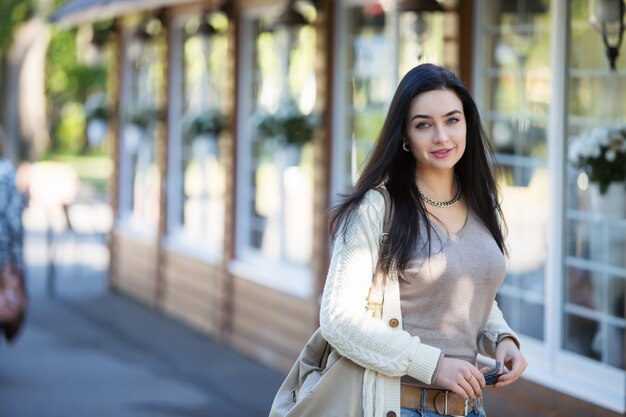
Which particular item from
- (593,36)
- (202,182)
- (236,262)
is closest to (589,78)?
(593,36)

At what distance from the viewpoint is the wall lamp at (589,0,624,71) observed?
5.92 metres

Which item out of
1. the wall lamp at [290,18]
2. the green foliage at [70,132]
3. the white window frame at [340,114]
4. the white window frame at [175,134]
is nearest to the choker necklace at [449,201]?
the white window frame at [340,114]

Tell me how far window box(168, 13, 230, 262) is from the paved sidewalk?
0.92 m

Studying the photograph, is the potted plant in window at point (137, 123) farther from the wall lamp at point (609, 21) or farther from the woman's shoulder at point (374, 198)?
the woman's shoulder at point (374, 198)

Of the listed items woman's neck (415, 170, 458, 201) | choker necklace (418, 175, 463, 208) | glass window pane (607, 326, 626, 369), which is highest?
woman's neck (415, 170, 458, 201)

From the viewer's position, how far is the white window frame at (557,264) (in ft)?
20.9

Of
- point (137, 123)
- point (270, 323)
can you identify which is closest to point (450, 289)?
point (270, 323)

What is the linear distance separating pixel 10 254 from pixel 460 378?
202 inches

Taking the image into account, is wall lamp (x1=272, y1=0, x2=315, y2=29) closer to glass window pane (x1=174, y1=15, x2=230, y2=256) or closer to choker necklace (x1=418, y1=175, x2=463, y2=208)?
glass window pane (x1=174, y1=15, x2=230, y2=256)

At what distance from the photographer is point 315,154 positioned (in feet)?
29.7

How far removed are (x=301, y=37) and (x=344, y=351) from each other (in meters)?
6.68

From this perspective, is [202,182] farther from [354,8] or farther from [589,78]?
[589,78]

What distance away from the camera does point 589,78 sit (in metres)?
6.37

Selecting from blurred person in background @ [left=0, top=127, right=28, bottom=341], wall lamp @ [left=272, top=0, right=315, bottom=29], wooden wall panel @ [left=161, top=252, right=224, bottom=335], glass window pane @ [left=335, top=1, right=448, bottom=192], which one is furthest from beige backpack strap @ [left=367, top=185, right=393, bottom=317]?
wooden wall panel @ [left=161, top=252, right=224, bottom=335]
